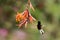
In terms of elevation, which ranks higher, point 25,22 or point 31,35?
point 25,22

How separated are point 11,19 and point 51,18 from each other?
39 cm

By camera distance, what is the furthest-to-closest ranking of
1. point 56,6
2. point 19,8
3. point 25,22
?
point 56,6
point 19,8
point 25,22

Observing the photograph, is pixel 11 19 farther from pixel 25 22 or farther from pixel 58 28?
pixel 25 22

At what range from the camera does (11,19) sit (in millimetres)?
2340

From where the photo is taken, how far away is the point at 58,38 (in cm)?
236

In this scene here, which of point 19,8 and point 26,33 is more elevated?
point 19,8

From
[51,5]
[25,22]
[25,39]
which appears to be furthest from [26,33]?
[25,22]

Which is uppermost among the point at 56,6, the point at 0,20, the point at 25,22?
the point at 25,22

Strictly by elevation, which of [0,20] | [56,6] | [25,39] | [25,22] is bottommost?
[25,39]

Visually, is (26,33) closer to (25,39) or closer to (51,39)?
(25,39)

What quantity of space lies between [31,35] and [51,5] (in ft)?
1.09

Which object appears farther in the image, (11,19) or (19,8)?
(11,19)

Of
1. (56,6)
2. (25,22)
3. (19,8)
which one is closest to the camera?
(25,22)

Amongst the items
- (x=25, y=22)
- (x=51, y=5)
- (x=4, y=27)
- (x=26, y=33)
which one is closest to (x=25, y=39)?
(x=26, y=33)
